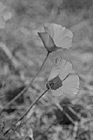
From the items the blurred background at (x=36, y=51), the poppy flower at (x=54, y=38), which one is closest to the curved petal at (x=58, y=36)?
the poppy flower at (x=54, y=38)

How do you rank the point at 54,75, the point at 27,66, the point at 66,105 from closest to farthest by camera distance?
the point at 54,75 < the point at 66,105 < the point at 27,66

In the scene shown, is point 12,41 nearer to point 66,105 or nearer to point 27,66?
point 27,66

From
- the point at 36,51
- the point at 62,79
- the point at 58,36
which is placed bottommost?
the point at 36,51

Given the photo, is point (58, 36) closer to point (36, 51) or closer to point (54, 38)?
point (54, 38)

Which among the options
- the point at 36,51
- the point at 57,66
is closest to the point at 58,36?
the point at 57,66

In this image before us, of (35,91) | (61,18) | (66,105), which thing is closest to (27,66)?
(35,91)

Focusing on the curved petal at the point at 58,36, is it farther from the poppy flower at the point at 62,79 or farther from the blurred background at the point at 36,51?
the blurred background at the point at 36,51

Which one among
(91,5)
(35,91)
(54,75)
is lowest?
(91,5)
